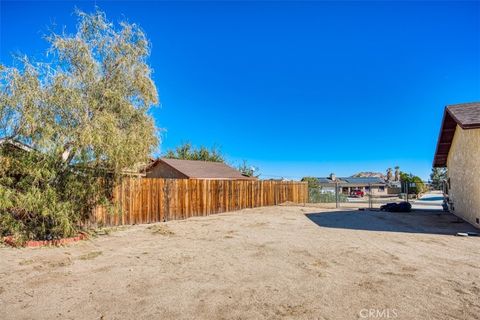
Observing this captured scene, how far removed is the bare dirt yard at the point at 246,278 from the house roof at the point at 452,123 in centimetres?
348

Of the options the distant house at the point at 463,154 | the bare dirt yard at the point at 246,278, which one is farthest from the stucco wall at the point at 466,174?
the bare dirt yard at the point at 246,278

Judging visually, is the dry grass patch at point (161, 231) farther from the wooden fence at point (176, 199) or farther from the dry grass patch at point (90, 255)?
the dry grass patch at point (90, 255)

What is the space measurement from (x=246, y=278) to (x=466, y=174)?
Answer: 36.1 feet

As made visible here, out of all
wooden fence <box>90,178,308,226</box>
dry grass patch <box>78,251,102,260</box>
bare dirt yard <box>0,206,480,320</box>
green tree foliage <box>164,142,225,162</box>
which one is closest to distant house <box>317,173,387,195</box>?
green tree foliage <box>164,142,225,162</box>

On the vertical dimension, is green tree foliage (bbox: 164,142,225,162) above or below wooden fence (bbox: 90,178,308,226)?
above

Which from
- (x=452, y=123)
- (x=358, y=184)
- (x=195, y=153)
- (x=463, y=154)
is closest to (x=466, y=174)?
(x=463, y=154)

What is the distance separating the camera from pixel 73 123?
7395mm

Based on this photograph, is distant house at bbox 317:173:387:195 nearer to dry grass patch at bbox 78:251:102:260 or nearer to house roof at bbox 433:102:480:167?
house roof at bbox 433:102:480:167

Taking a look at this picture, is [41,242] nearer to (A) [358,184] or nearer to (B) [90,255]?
(B) [90,255]

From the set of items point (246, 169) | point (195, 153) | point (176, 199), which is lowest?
point (176, 199)

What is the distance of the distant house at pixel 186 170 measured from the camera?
20.4 meters

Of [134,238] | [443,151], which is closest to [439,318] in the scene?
[134,238]

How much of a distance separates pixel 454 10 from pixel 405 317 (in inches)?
440

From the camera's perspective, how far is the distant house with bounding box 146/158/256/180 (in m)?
20.4
